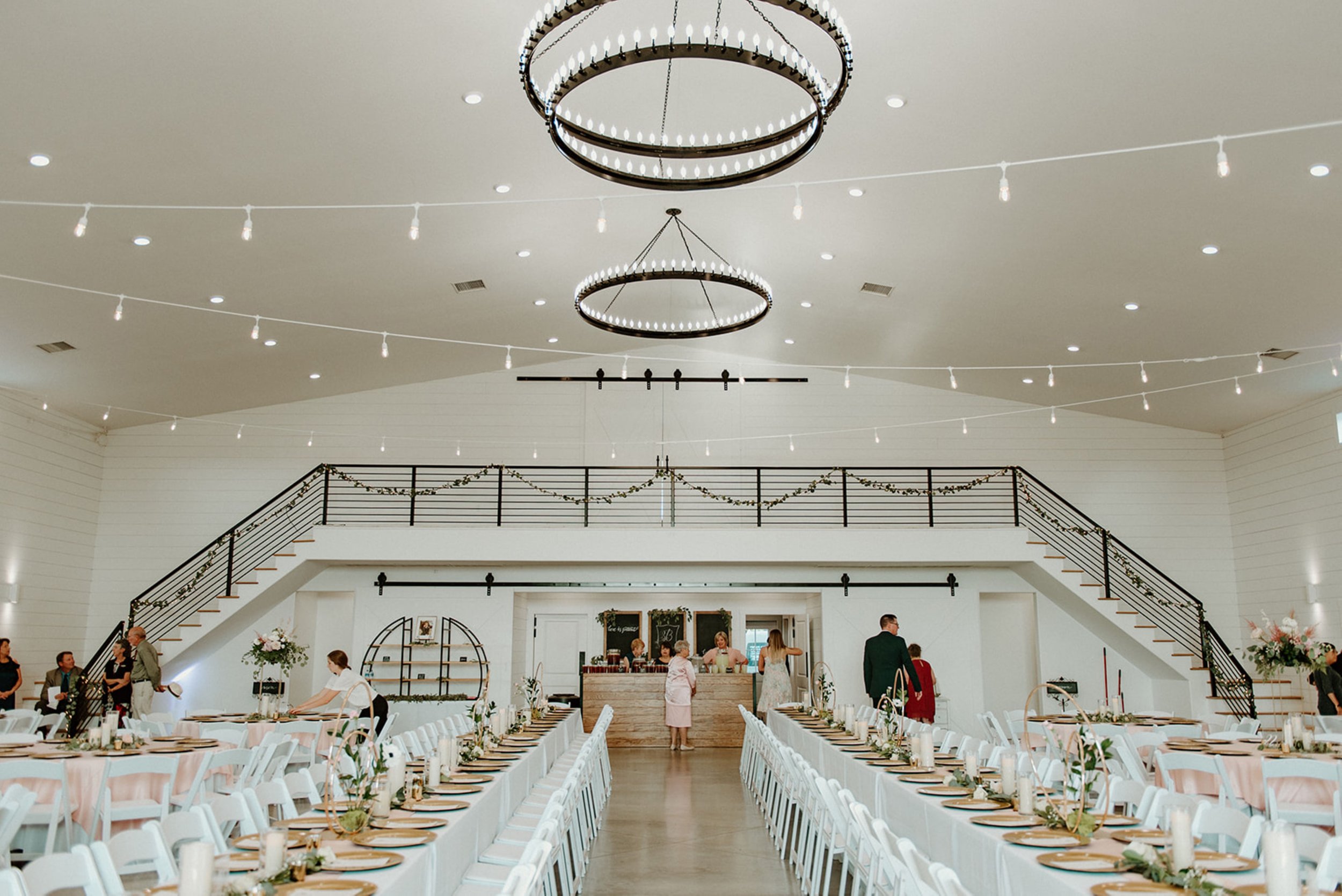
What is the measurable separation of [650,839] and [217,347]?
8053mm

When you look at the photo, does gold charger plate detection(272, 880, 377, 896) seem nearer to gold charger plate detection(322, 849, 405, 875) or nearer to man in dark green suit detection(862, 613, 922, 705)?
gold charger plate detection(322, 849, 405, 875)

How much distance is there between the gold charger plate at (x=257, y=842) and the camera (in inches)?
155

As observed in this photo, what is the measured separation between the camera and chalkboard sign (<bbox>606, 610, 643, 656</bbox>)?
1694 centimetres

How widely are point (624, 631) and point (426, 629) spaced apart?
3742 millimetres

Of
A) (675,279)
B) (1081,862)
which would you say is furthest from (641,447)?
(1081,862)

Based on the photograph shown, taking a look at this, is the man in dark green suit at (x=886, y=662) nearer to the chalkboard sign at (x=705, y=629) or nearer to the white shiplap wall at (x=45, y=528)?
the chalkboard sign at (x=705, y=629)

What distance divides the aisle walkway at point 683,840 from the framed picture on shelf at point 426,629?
381 cm

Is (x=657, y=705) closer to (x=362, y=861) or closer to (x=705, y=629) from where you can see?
(x=705, y=629)

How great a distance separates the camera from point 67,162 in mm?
7488

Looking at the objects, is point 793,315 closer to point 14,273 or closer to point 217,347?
point 217,347

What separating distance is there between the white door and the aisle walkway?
4741mm

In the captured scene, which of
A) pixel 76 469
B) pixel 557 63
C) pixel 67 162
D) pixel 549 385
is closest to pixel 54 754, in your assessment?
pixel 67 162

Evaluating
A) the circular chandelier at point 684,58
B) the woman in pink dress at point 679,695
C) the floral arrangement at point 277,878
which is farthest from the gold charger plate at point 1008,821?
the woman in pink dress at point 679,695

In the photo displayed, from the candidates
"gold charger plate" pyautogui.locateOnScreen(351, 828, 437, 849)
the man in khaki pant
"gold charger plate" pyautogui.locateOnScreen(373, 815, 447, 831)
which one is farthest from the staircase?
"gold charger plate" pyautogui.locateOnScreen(351, 828, 437, 849)
